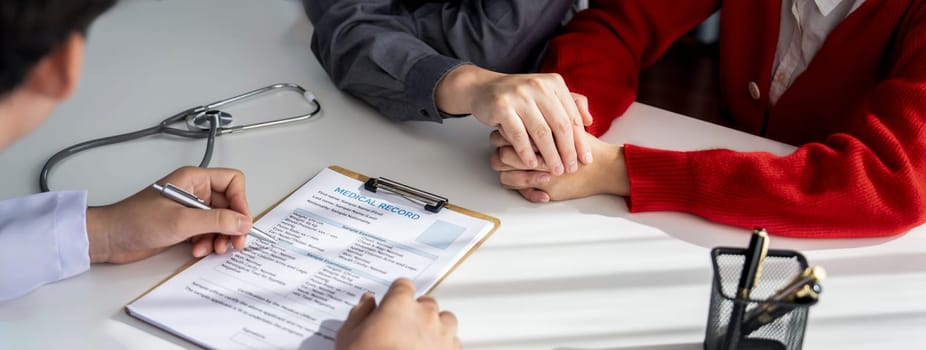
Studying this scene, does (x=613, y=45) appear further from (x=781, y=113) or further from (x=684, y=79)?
(x=684, y=79)

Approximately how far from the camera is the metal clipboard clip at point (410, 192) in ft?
3.53

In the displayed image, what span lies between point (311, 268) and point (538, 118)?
33 centimetres

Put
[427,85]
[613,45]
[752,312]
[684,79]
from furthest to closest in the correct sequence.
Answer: [684,79]
[613,45]
[427,85]
[752,312]

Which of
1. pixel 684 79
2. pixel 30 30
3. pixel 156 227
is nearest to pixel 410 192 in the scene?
pixel 156 227

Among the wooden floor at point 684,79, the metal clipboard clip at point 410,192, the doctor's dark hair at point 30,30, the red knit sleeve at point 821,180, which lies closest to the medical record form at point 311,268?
the metal clipboard clip at point 410,192

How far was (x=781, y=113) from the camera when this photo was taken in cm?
141

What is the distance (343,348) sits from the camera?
81 cm

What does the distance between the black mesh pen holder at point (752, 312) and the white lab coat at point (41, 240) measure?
656mm

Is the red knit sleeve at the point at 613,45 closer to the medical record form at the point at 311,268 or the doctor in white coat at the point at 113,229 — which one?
the medical record form at the point at 311,268

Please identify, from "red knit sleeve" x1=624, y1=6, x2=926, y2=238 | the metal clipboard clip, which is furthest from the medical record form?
"red knit sleeve" x1=624, y1=6, x2=926, y2=238

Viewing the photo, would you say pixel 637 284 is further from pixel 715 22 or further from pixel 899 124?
pixel 715 22

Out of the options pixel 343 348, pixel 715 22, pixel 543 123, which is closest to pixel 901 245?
pixel 543 123

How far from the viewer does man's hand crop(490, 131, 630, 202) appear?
3.59 feet

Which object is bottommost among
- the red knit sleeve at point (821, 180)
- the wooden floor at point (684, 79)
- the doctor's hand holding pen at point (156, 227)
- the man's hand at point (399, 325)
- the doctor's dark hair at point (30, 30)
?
the wooden floor at point (684, 79)
